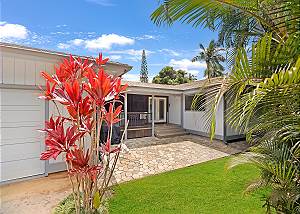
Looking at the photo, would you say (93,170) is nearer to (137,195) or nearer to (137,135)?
(137,195)

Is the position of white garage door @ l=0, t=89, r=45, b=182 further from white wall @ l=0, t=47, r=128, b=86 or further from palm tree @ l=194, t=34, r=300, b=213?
palm tree @ l=194, t=34, r=300, b=213

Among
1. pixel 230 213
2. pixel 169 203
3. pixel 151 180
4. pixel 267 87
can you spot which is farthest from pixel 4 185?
pixel 267 87

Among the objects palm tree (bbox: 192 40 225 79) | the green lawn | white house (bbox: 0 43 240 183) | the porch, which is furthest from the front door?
palm tree (bbox: 192 40 225 79)

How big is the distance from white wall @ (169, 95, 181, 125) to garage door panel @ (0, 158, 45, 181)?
1165 centimetres

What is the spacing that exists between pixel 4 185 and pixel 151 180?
14.6 ft

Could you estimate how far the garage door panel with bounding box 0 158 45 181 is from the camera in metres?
6.05

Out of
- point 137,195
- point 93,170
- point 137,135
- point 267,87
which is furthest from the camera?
point 137,135

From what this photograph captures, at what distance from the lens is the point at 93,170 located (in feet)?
8.34

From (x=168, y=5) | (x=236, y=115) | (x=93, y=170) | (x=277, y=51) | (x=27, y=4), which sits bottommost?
(x=93, y=170)

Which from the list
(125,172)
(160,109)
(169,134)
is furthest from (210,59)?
(125,172)

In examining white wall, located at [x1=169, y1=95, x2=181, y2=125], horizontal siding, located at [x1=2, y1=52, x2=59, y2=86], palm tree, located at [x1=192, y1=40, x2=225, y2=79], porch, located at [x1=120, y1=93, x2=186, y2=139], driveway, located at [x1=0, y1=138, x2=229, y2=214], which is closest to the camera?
driveway, located at [x1=0, y1=138, x2=229, y2=214]

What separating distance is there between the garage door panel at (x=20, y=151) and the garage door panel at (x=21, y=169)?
0.13 meters

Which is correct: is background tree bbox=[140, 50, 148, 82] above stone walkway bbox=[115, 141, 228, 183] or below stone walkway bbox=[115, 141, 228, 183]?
above

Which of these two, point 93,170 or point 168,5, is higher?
point 168,5
